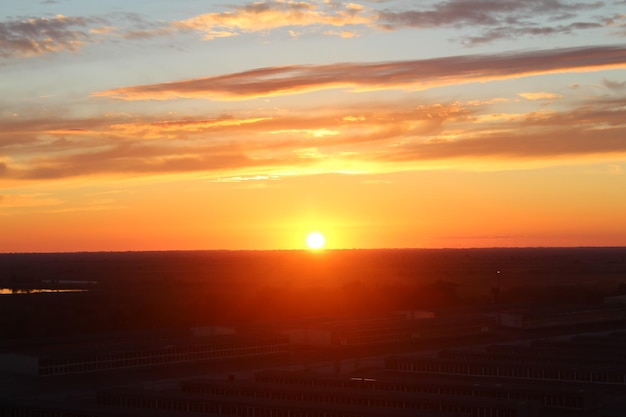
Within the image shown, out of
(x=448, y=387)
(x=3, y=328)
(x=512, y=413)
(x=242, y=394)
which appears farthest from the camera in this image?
(x=3, y=328)

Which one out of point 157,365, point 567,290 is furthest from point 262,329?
point 567,290

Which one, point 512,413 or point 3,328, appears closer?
point 512,413

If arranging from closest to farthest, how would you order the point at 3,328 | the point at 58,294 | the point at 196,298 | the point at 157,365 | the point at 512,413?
the point at 512,413
the point at 157,365
the point at 3,328
the point at 196,298
the point at 58,294

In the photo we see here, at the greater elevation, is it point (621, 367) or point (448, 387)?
point (621, 367)

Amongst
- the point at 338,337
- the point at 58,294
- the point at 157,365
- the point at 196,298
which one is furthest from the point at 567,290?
the point at 157,365

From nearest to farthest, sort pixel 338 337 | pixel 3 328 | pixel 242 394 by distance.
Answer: pixel 242 394
pixel 338 337
pixel 3 328

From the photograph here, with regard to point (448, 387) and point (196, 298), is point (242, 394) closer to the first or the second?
point (448, 387)

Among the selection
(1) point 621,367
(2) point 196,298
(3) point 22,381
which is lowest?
(3) point 22,381

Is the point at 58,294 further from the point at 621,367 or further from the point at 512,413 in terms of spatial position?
the point at 512,413

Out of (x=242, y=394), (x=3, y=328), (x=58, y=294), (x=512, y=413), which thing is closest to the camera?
(x=512, y=413)
